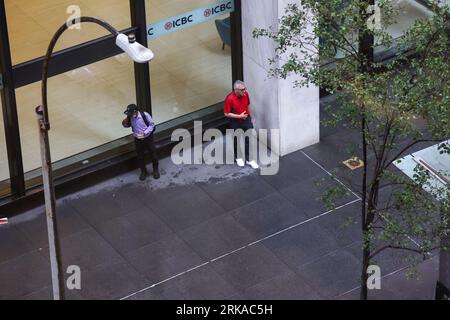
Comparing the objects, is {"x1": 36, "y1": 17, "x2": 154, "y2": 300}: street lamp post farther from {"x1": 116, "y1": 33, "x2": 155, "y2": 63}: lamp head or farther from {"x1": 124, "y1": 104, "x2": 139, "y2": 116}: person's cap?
{"x1": 124, "y1": 104, "x2": 139, "y2": 116}: person's cap

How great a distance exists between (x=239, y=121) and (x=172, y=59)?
5.84ft

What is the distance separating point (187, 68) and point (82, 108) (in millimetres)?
2268

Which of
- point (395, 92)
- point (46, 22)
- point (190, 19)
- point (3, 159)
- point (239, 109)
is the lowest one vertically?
point (3, 159)

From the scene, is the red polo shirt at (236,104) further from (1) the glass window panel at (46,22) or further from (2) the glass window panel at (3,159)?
(2) the glass window panel at (3,159)

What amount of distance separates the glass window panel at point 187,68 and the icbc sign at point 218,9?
15cm

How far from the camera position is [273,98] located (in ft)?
→ 66.9

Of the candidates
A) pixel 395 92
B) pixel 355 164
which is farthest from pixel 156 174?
pixel 395 92

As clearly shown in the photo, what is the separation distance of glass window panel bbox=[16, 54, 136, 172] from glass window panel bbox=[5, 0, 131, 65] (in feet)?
2.56

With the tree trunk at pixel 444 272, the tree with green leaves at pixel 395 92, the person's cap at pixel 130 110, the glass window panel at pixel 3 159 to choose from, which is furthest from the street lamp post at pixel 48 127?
the tree trunk at pixel 444 272

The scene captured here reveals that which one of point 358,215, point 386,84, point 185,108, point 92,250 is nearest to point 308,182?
point 358,215

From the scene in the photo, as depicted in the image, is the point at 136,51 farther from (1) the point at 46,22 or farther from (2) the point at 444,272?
(2) the point at 444,272

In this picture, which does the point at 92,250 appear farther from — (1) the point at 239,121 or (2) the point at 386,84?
(2) the point at 386,84

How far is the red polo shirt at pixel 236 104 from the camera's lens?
65.6 ft

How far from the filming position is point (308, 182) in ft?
65.9
